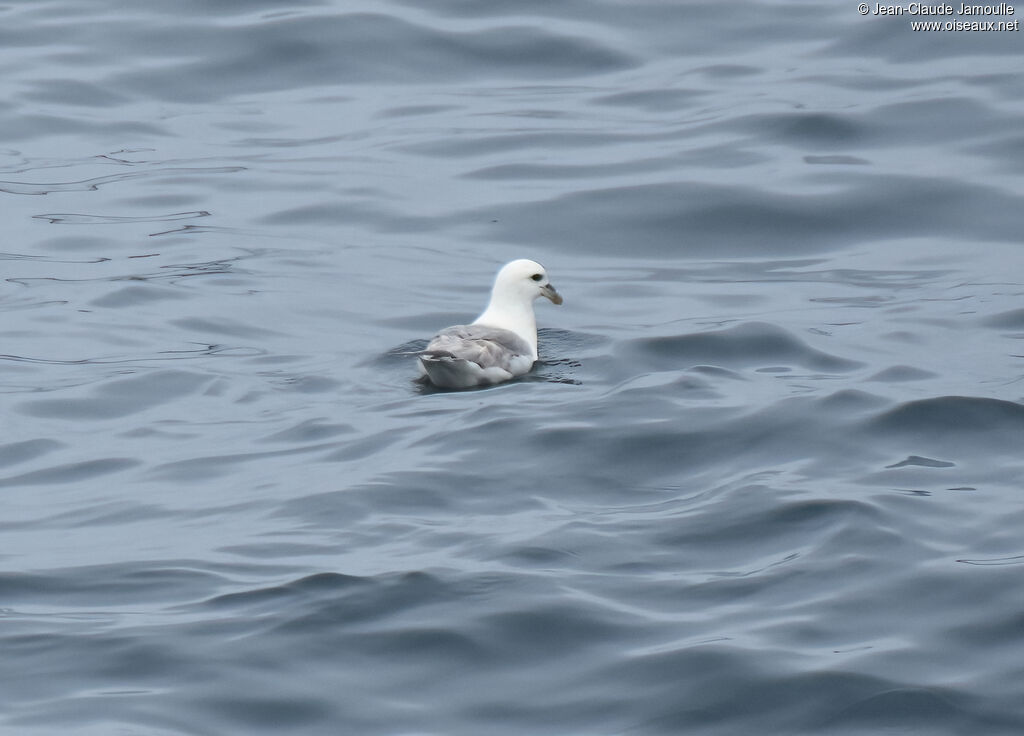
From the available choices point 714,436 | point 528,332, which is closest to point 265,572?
point 714,436

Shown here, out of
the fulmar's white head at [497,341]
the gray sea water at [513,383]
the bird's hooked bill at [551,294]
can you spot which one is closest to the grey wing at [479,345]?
the fulmar's white head at [497,341]

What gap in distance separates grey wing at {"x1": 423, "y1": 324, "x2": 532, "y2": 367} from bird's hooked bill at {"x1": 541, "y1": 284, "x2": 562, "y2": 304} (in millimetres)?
654

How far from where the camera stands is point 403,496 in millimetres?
7473

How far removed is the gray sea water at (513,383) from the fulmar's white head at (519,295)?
32 cm

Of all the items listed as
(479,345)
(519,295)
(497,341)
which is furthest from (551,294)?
(479,345)

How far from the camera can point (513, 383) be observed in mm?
9797

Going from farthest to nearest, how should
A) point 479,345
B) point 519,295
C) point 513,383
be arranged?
1. point 519,295
2. point 513,383
3. point 479,345

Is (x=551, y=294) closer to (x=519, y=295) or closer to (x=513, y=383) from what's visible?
(x=519, y=295)

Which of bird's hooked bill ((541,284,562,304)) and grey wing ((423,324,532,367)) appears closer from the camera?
grey wing ((423,324,532,367))

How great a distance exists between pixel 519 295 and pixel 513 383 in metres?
0.91

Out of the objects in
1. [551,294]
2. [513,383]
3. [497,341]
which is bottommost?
[513,383]

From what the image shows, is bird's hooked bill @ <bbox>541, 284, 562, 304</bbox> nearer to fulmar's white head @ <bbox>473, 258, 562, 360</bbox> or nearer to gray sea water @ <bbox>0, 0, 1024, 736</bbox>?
fulmar's white head @ <bbox>473, 258, 562, 360</bbox>

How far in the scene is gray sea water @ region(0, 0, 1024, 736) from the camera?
5.71m

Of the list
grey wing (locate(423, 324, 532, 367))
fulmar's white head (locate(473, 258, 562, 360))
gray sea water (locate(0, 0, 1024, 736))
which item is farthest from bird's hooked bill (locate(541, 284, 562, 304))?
grey wing (locate(423, 324, 532, 367))
